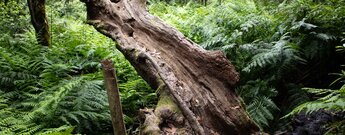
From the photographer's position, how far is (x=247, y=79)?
411cm

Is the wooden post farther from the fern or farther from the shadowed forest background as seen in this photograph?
the fern

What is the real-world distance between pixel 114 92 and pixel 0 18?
6.43 m

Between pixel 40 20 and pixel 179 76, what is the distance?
361 centimetres

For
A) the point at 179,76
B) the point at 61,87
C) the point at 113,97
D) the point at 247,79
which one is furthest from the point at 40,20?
the point at 113,97

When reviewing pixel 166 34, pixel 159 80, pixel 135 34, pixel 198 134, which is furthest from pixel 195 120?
pixel 135 34

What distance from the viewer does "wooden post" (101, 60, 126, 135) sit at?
1921 millimetres

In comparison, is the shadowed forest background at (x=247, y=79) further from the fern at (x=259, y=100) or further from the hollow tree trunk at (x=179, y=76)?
the hollow tree trunk at (x=179, y=76)

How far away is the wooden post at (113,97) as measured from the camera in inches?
75.6

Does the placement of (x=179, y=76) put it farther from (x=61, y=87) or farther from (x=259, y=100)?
(x=61, y=87)

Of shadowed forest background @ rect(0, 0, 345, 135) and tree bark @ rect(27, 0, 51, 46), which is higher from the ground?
tree bark @ rect(27, 0, 51, 46)

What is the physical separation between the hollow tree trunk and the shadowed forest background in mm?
529

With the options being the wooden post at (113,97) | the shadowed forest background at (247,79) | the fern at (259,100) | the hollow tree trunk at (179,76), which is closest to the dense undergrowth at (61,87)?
the shadowed forest background at (247,79)

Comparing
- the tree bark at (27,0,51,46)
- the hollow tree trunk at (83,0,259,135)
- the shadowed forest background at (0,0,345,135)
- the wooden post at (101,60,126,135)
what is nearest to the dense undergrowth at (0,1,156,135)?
the shadowed forest background at (0,0,345,135)

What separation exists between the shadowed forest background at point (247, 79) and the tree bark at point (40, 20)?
1.01ft
